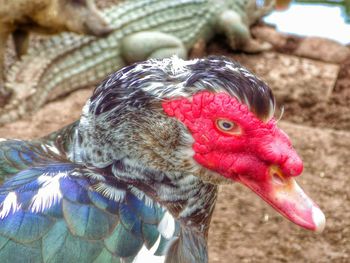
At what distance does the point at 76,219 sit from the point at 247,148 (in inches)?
17.5

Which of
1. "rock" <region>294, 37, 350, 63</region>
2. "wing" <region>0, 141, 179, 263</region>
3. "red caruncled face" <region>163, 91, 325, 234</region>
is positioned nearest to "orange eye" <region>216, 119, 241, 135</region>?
"red caruncled face" <region>163, 91, 325, 234</region>

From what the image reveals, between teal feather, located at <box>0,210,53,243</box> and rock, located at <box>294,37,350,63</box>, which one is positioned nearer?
teal feather, located at <box>0,210,53,243</box>

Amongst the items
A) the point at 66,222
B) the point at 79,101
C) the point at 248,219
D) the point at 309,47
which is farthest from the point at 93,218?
the point at 309,47

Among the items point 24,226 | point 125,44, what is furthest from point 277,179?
point 125,44

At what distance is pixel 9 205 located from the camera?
6.21 ft

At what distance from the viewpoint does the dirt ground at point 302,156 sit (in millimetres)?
3486

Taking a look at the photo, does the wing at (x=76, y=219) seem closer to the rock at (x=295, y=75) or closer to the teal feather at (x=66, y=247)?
the teal feather at (x=66, y=247)

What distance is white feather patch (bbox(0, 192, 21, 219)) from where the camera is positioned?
6.16 feet

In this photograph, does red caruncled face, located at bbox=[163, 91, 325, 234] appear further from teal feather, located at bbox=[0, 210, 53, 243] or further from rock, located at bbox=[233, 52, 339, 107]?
rock, located at bbox=[233, 52, 339, 107]

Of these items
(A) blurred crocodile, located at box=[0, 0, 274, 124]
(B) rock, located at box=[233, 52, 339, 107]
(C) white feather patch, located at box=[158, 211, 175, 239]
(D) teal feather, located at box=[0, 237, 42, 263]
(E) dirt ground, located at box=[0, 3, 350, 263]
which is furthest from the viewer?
(B) rock, located at box=[233, 52, 339, 107]

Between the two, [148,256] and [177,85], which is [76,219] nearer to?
[148,256]

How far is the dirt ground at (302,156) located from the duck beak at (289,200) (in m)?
1.54

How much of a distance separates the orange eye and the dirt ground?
5.18 ft

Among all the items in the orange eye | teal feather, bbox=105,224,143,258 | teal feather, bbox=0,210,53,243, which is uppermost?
the orange eye
